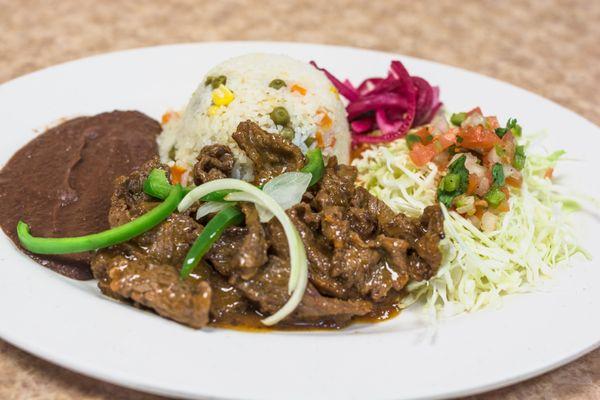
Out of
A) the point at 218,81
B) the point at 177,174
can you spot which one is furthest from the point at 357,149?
the point at 177,174

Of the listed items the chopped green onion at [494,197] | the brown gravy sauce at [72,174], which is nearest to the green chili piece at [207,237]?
the brown gravy sauce at [72,174]

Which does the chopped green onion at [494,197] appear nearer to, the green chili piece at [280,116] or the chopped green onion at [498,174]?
the chopped green onion at [498,174]

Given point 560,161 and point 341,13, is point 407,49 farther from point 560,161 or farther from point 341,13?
point 560,161

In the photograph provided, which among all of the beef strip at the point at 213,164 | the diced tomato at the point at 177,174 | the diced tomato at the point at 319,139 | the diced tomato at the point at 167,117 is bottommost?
the diced tomato at the point at 177,174

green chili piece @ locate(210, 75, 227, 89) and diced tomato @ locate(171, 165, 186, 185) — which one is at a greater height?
green chili piece @ locate(210, 75, 227, 89)

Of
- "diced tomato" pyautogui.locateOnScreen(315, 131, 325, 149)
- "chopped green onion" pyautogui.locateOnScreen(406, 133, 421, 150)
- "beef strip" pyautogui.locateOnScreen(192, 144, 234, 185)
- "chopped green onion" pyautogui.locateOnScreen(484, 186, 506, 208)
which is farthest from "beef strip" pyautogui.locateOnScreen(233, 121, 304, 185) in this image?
"chopped green onion" pyautogui.locateOnScreen(484, 186, 506, 208)

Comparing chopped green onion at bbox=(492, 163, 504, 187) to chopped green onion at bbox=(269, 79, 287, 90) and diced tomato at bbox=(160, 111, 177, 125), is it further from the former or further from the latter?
diced tomato at bbox=(160, 111, 177, 125)

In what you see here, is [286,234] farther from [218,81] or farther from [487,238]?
[218,81]
